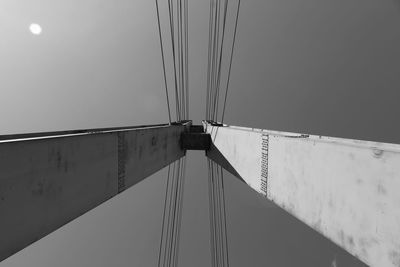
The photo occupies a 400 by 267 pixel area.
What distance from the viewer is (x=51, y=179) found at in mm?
2020

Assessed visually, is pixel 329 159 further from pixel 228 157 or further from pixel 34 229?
pixel 228 157

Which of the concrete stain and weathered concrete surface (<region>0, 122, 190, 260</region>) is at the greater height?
weathered concrete surface (<region>0, 122, 190, 260</region>)

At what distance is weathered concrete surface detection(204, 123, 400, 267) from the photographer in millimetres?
1714

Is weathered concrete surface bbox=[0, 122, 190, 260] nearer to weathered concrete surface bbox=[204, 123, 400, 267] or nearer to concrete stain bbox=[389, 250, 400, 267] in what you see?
weathered concrete surface bbox=[204, 123, 400, 267]

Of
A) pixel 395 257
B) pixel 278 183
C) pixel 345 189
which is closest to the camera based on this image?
pixel 395 257

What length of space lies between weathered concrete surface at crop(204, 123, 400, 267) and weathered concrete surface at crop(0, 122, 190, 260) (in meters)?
1.91

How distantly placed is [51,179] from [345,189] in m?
2.13


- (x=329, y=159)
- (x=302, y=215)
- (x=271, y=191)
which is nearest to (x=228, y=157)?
(x=271, y=191)

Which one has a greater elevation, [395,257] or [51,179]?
[51,179]

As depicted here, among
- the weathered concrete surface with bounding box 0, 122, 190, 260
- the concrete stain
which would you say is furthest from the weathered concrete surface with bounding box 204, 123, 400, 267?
the weathered concrete surface with bounding box 0, 122, 190, 260

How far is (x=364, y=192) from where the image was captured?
1915 millimetres

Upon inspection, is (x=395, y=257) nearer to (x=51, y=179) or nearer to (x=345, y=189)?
(x=345, y=189)

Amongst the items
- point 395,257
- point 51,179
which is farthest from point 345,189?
point 51,179

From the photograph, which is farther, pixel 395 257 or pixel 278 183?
pixel 278 183
